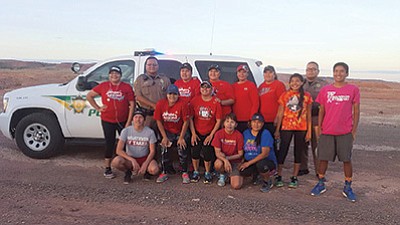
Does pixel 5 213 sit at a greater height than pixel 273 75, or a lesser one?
lesser

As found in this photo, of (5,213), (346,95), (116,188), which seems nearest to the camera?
(5,213)

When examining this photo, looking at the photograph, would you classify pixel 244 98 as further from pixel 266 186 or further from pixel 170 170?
pixel 170 170

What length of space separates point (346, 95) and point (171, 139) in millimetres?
2534

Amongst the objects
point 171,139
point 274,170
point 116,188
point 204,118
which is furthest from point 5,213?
point 274,170

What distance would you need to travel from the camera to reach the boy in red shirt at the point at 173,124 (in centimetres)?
574

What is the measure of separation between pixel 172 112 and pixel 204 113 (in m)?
0.47

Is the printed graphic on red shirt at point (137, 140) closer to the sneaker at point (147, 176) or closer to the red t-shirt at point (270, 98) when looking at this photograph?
the sneaker at point (147, 176)

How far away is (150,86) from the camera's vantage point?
5.94 meters

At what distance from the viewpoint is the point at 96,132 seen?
6.75m

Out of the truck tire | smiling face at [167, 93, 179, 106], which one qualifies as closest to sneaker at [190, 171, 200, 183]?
smiling face at [167, 93, 179, 106]

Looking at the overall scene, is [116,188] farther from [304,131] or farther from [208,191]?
[304,131]

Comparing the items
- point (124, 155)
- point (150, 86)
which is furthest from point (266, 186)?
point (150, 86)

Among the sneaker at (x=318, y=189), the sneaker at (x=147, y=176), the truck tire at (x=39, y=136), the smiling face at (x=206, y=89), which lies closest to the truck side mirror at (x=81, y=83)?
the truck tire at (x=39, y=136)

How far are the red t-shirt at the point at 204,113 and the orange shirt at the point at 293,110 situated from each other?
91 cm
